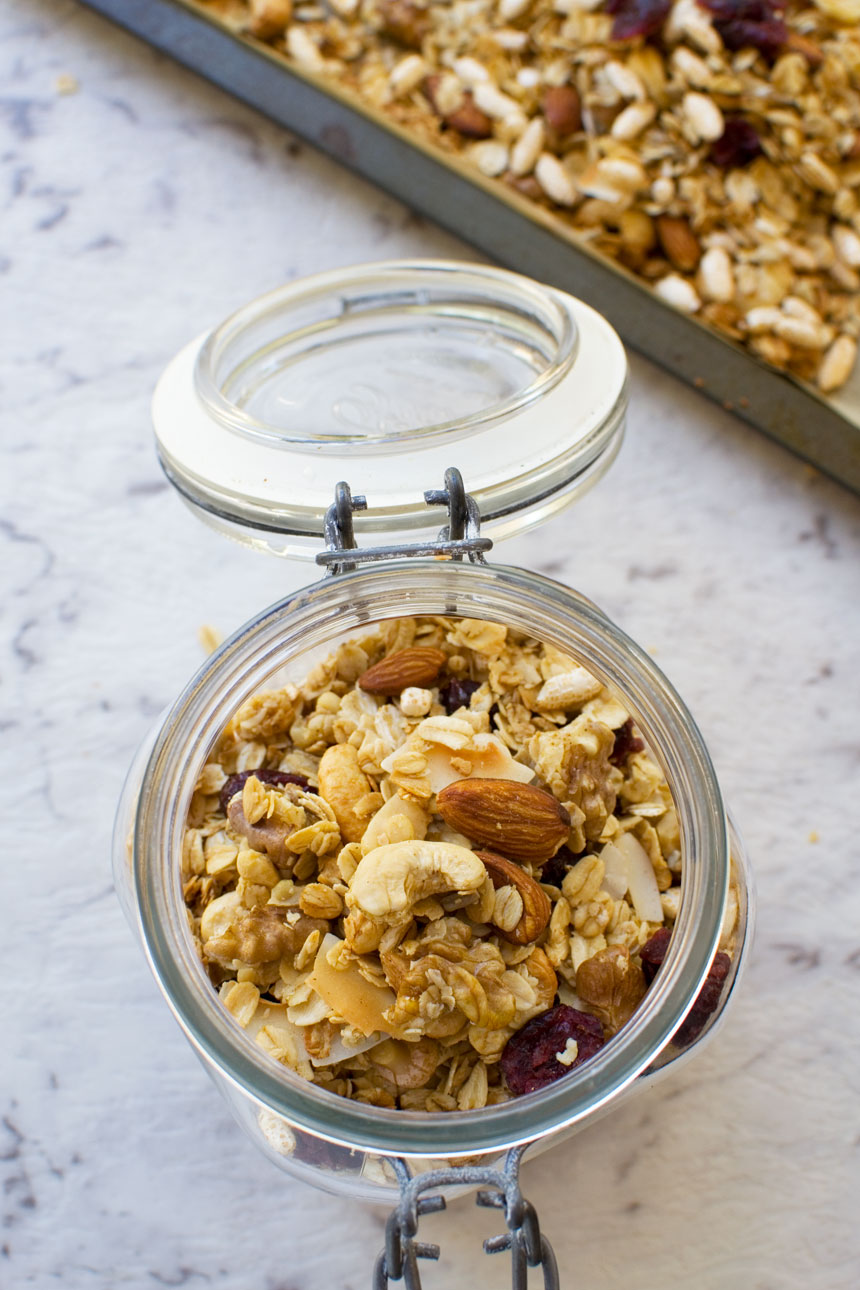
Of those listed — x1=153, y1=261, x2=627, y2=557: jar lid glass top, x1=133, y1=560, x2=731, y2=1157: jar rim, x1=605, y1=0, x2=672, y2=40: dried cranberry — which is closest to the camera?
x1=133, y1=560, x2=731, y2=1157: jar rim

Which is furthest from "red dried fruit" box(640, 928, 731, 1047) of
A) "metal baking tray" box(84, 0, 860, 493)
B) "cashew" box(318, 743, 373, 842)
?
"metal baking tray" box(84, 0, 860, 493)

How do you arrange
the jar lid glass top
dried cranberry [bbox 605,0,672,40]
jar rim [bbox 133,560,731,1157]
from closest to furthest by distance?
jar rim [bbox 133,560,731,1157], the jar lid glass top, dried cranberry [bbox 605,0,672,40]

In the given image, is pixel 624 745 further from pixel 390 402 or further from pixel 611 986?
pixel 390 402

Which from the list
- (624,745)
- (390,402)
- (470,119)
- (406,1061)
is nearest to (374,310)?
(390,402)

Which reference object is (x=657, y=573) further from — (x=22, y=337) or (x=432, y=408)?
(x=22, y=337)

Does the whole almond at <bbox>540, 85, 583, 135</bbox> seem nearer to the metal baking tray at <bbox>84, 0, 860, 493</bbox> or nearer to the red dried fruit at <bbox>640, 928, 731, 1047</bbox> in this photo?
the metal baking tray at <bbox>84, 0, 860, 493</bbox>

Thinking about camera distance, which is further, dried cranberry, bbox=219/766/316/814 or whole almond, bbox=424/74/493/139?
whole almond, bbox=424/74/493/139

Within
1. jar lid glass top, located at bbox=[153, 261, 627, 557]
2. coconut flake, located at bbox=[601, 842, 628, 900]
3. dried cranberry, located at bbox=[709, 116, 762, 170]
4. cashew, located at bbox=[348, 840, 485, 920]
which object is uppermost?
dried cranberry, located at bbox=[709, 116, 762, 170]

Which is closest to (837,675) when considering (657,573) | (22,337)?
(657,573)
